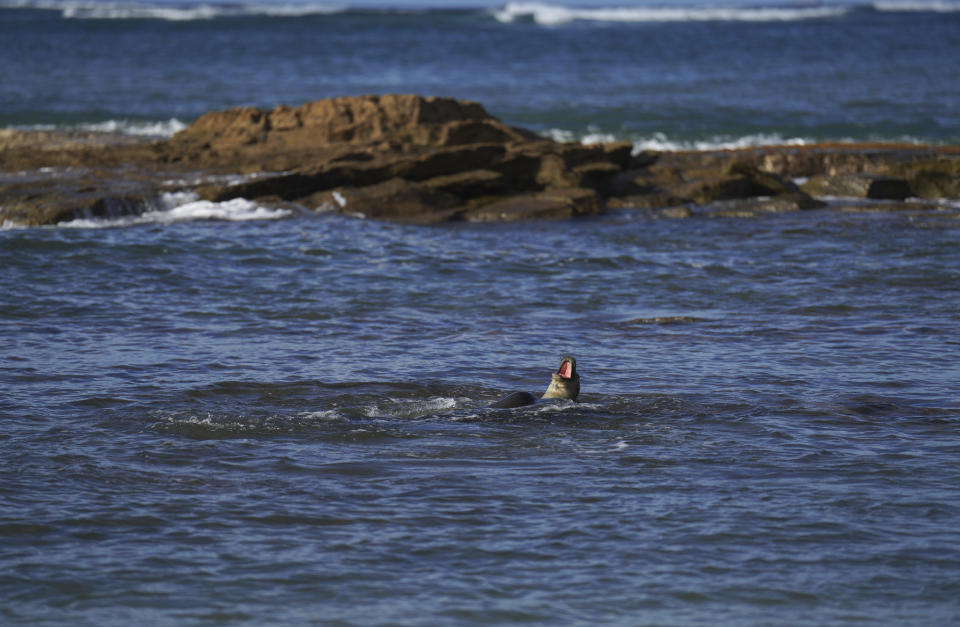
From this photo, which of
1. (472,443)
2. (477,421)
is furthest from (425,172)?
(472,443)

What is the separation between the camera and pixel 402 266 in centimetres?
1633

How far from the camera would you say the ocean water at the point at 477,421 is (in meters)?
6.65

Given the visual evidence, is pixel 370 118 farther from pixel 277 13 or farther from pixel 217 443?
pixel 277 13

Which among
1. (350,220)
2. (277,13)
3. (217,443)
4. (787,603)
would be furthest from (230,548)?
(277,13)

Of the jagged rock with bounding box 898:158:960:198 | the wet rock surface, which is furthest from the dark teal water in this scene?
the jagged rock with bounding box 898:158:960:198

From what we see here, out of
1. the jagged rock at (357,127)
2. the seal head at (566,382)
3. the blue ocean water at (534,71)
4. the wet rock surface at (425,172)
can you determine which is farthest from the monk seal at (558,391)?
the blue ocean water at (534,71)

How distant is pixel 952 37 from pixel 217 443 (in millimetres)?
65446

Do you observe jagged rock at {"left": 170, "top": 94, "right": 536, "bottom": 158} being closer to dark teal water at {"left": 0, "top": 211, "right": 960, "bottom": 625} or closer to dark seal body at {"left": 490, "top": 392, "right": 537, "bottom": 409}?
dark teal water at {"left": 0, "top": 211, "right": 960, "bottom": 625}

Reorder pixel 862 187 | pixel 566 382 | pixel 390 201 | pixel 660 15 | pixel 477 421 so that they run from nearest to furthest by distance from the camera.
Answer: pixel 477 421
pixel 566 382
pixel 390 201
pixel 862 187
pixel 660 15

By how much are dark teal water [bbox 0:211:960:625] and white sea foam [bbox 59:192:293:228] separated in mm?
2426

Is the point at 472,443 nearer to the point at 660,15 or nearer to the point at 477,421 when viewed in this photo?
the point at 477,421

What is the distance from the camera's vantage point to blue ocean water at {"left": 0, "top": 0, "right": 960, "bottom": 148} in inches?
1358

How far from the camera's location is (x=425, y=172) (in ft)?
66.9

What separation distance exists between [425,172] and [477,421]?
452 inches
